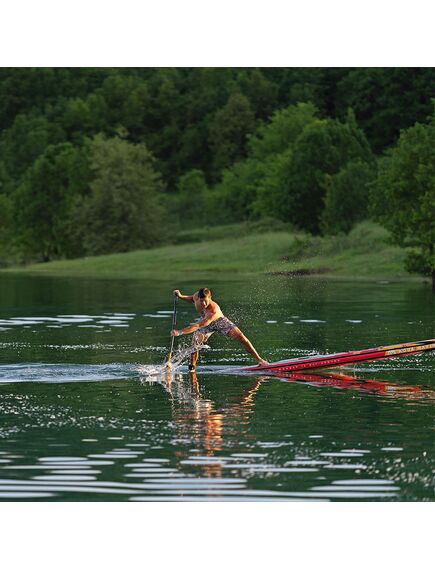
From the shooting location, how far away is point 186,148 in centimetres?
13700

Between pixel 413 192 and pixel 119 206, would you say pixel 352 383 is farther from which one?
pixel 119 206

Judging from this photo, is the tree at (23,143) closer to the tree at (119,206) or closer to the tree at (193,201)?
the tree at (193,201)

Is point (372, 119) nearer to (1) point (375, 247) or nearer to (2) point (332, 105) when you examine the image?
(2) point (332, 105)

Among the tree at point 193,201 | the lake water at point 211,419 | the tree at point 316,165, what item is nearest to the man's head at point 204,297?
the lake water at point 211,419

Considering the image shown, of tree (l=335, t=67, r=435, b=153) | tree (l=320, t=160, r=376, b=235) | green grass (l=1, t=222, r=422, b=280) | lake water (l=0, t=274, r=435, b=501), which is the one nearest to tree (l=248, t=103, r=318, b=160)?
tree (l=335, t=67, r=435, b=153)

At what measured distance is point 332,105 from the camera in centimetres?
12675

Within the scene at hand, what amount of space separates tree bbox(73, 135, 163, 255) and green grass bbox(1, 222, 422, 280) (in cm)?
1011

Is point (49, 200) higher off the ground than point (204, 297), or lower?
higher

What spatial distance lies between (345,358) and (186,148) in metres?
113

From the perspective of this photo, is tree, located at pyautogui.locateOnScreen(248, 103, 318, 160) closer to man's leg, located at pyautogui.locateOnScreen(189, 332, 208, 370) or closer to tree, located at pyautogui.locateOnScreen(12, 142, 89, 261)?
tree, located at pyautogui.locateOnScreen(12, 142, 89, 261)

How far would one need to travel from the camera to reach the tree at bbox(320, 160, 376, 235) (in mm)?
84625

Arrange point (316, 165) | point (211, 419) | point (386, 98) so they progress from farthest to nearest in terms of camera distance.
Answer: point (386, 98) → point (316, 165) → point (211, 419)

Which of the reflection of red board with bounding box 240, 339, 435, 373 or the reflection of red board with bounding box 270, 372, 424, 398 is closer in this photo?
the reflection of red board with bounding box 270, 372, 424, 398

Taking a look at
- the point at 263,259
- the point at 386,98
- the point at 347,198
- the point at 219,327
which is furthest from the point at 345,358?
the point at 386,98
